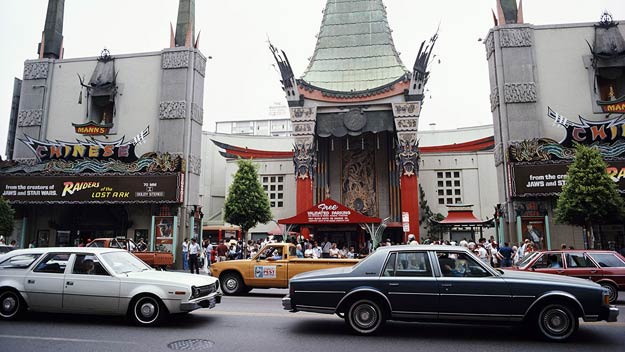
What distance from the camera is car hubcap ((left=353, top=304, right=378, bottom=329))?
736cm

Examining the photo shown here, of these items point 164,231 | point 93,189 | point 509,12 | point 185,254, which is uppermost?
point 509,12

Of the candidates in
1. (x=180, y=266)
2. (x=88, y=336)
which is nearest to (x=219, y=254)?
(x=180, y=266)

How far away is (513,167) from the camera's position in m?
Answer: 22.3

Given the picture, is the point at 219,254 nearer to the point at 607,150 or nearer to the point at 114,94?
the point at 114,94

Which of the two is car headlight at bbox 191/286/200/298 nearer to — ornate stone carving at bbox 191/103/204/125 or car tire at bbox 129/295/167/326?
car tire at bbox 129/295/167/326

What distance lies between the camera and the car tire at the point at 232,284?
13.0 metres

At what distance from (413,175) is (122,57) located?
72.6 ft

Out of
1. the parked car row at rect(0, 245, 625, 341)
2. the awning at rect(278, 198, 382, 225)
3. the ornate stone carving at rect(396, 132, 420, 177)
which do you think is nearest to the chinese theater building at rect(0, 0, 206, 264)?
the awning at rect(278, 198, 382, 225)

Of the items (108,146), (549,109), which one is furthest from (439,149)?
(108,146)

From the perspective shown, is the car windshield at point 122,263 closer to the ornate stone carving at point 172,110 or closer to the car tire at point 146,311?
the car tire at point 146,311

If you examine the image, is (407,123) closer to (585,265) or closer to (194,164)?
(194,164)

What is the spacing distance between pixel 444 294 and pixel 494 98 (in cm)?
2053

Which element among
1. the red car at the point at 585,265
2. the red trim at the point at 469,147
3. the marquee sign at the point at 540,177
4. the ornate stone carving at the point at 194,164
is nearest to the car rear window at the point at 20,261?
the red car at the point at 585,265

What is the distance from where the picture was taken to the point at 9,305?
27.4 feet
